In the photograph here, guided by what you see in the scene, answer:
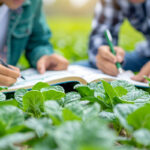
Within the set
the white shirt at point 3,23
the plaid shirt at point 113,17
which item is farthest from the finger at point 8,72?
the plaid shirt at point 113,17

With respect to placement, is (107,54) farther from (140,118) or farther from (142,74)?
(140,118)

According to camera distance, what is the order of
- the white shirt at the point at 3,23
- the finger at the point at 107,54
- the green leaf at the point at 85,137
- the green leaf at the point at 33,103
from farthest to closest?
the white shirt at the point at 3,23, the finger at the point at 107,54, the green leaf at the point at 33,103, the green leaf at the point at 85,137

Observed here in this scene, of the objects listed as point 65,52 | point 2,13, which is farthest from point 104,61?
point 65,52

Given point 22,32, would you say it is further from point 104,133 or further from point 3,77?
point 104,133

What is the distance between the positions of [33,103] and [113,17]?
1216 millimetres

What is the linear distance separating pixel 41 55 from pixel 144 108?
104 cm

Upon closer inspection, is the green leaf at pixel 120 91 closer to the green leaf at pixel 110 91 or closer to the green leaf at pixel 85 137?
the green leaf at pixel 110 91

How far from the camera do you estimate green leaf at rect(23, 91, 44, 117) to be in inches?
20.7

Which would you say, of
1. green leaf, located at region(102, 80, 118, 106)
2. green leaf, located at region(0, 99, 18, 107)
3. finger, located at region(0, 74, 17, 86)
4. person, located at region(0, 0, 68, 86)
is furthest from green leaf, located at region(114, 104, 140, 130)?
person, located at region(0, 0, 68, 86)

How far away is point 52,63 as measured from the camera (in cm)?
126

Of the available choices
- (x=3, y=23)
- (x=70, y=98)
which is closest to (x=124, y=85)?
(x=70, y=98)

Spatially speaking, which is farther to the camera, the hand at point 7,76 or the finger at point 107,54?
the finger at point 107,54

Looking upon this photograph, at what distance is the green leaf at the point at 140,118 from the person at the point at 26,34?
0.87 metres

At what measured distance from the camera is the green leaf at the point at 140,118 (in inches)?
16.4
